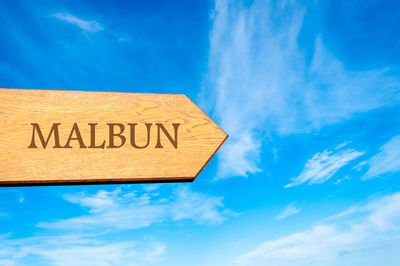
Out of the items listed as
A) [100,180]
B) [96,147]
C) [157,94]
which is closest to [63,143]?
[96,147]

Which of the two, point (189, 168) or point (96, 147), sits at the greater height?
point (96, 147)

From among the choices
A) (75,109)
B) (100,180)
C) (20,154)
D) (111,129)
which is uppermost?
(75,109)

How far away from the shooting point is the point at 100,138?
1.45 m

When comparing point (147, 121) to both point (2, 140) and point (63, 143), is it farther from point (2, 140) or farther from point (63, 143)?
point (2, 140)

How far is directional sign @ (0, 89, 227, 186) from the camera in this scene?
137 cm

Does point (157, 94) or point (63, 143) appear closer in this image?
point (63, 143)

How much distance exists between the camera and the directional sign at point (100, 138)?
1370mm

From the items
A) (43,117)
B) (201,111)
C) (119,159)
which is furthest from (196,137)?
(43,117)

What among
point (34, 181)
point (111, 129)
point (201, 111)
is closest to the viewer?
point (34, 181)

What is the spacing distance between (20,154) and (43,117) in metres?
0.20

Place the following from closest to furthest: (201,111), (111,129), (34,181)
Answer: (34,181), (111,129), (201,111)

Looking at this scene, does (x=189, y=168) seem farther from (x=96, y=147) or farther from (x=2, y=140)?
(x=2, y=140)

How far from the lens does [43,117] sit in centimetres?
144

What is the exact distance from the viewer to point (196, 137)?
1.55 metres
